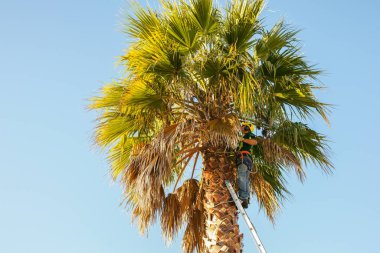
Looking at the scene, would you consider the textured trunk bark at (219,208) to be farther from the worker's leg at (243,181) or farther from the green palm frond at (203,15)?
the green palm frond at (203,15)

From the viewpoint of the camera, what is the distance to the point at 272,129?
10117mm

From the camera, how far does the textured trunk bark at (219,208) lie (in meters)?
9.01

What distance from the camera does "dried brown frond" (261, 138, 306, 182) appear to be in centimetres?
1003

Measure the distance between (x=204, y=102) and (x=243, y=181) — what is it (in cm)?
153

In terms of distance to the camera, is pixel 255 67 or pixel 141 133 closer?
pixel 255 67

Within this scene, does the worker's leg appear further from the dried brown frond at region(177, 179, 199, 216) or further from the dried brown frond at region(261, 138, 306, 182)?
the dried brown frond at region(177, 179, 199, 216)

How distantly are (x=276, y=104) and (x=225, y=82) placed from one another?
1.03 metres

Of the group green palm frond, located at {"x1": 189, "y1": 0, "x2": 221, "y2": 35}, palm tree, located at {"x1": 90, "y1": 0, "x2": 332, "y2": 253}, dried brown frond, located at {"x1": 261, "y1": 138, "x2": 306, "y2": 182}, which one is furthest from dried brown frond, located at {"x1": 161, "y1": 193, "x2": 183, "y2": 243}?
green palm frond, located at {"x1": 189, "y1": 0, "x2": 221, "y2": 35}

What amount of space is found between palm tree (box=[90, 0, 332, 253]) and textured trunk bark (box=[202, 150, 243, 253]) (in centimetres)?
2

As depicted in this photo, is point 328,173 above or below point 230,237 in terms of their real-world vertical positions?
above

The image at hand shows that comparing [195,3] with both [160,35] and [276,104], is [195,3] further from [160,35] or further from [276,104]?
[276,104]

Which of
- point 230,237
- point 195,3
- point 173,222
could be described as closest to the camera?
point 230,237

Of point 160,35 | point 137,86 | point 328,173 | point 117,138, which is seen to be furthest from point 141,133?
point 328,173

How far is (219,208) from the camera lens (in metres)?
9.33
